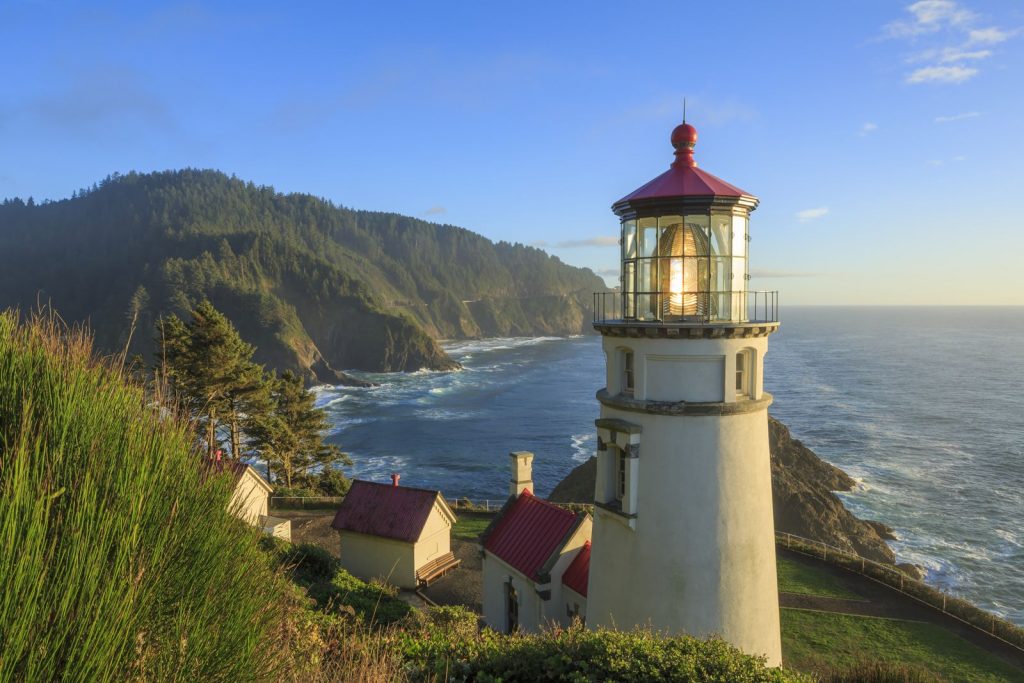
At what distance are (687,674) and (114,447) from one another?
5265mm

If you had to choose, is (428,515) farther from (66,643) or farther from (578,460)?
(578,460)

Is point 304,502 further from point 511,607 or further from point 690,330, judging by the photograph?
point 690,330

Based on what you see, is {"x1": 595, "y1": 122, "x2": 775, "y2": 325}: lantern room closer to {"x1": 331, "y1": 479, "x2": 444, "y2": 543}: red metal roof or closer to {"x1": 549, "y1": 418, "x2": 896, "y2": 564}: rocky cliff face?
{"x1": 331, "y1": 479, "x2": 444, "y2": 543}: red metal roof

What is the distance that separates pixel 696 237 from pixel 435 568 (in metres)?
14.4

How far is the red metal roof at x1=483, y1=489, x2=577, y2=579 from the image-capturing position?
517 inches

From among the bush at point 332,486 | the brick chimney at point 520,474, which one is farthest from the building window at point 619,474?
the bush at point 332,486

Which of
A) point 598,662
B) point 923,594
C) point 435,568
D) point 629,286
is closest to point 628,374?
point 629,286

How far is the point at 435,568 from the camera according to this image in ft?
60.7

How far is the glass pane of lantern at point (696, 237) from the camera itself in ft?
26.2

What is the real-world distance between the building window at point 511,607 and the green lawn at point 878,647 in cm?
621

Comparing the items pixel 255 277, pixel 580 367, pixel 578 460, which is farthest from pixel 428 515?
pixel 255 277

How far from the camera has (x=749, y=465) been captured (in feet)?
25.4

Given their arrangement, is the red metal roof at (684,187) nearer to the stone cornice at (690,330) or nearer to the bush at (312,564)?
the stone cornice at (690,330)

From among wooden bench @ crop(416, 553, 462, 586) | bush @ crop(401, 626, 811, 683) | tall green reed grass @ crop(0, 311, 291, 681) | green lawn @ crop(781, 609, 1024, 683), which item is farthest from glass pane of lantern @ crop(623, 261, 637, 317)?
wooden bench @ crop(416, 553, 462, 586)
